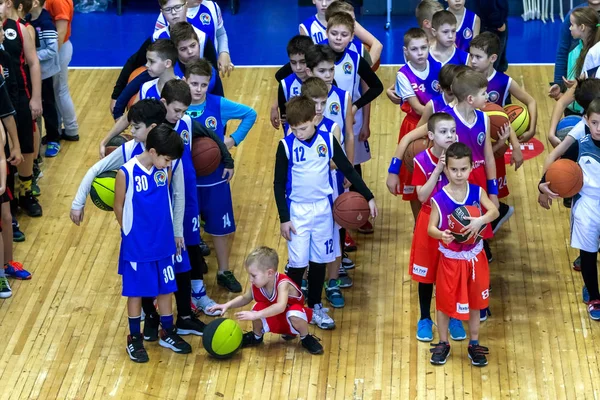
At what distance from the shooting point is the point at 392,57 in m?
10.6

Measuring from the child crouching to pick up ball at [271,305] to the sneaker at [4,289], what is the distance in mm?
1539

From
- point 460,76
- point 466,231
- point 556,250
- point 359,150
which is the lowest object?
point 556,250

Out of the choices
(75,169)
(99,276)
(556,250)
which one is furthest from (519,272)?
(75,169)

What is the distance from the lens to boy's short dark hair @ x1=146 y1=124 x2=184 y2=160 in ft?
17.6

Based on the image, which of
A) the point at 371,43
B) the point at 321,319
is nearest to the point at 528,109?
the point at 371,43

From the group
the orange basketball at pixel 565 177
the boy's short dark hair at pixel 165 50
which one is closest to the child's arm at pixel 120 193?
the boy's short dark hair at pixel 165 50

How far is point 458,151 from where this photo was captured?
5.46 m

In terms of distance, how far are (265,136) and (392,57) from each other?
7.76ft

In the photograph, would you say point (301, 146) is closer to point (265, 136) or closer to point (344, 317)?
point (344, 317)

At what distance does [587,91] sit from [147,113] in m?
2.67

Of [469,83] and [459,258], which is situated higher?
[469,83]

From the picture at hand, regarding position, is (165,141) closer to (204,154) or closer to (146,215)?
(146,215)

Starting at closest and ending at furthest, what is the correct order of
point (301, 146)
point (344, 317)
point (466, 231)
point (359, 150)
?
point (466, 231) < point (301, 146) < point (344, 317) < point (359, 150)

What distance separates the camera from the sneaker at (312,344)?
5.89 m
